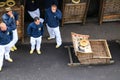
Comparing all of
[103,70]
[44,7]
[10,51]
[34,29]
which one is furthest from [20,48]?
[103,70]

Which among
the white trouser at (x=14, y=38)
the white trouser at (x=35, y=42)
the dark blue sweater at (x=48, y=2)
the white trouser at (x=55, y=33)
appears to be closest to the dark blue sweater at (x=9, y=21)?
the white trouser at (x=14, y=38)

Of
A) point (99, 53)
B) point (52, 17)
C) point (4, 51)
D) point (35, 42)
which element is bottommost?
point (99, 53)

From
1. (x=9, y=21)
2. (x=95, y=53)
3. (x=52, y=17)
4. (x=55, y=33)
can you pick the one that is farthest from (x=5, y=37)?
(x=95, y=53)

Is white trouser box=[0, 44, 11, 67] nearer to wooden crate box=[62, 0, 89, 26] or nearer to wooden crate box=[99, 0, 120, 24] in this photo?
wooden crate box=[62, 0, 89, 26]

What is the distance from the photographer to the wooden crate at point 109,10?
13.2 m

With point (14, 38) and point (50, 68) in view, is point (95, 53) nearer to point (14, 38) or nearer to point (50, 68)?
point (50, 68)

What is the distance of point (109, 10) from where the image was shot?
1341cm

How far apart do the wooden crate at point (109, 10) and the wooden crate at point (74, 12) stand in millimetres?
594

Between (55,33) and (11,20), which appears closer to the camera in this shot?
(11,20)

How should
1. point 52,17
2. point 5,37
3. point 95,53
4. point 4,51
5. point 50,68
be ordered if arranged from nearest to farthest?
1. point 5,37
2. point 4,51
3. point 50,68
4. point 95,53
5. point 52,17

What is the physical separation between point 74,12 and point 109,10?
4.24ft

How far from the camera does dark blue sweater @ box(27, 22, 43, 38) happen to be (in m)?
11.4

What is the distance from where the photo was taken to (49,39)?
1273 centimetres

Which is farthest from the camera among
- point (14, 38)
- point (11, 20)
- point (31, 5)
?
point (31, 5)
